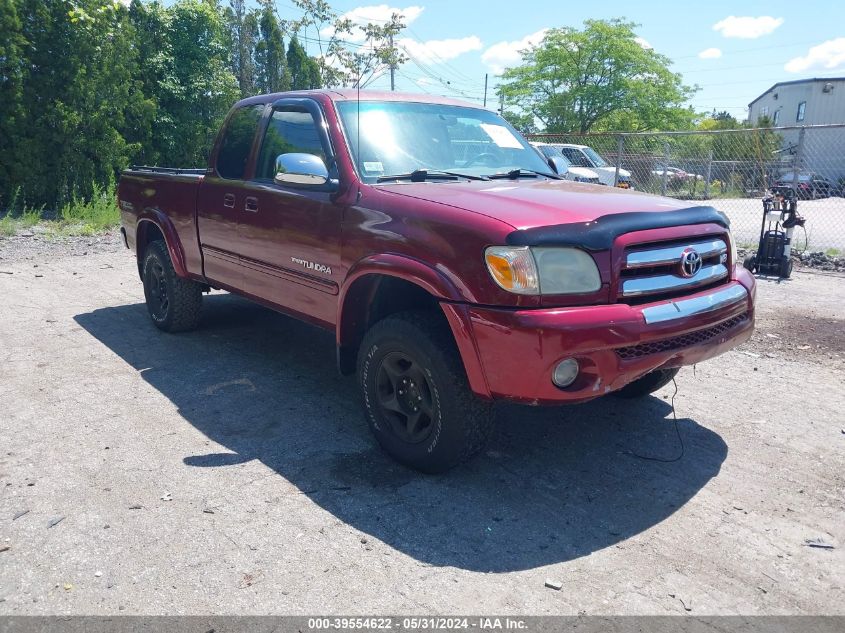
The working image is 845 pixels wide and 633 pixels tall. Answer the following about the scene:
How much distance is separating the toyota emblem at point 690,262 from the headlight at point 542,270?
1.89 feet

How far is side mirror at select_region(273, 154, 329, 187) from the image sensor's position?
13.2ft

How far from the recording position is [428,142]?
14.6ft

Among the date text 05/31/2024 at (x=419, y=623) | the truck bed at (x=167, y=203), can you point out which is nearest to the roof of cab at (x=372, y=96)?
the truck bed at (x=167, y=203)

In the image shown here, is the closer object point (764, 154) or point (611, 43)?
point (764, 154)

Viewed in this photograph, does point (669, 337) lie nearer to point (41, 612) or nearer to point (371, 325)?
point (371, 325)

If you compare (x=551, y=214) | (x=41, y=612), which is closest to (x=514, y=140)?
(x=551, y=214)

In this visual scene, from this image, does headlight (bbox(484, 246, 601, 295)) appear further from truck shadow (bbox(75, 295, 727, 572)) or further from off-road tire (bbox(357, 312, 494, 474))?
truck shadow (bbox(75, 295, 727, 572))

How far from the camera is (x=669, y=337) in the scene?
3297mm

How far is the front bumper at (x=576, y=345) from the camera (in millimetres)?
3043

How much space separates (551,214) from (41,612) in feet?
8.78

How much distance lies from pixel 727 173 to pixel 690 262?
1765cm

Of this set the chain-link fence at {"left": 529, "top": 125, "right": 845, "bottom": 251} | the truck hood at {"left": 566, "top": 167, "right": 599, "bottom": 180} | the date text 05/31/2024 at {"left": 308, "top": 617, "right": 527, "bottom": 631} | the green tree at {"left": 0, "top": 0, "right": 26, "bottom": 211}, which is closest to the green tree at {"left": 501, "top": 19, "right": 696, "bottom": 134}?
the chain-link fence at {"left": 529, "top": 125, "right": 845, "bottom": 251}

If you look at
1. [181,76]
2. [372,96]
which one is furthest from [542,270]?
[181,76]

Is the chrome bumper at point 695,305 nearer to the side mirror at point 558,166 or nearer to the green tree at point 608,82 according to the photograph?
the side mirror at point 558,166
